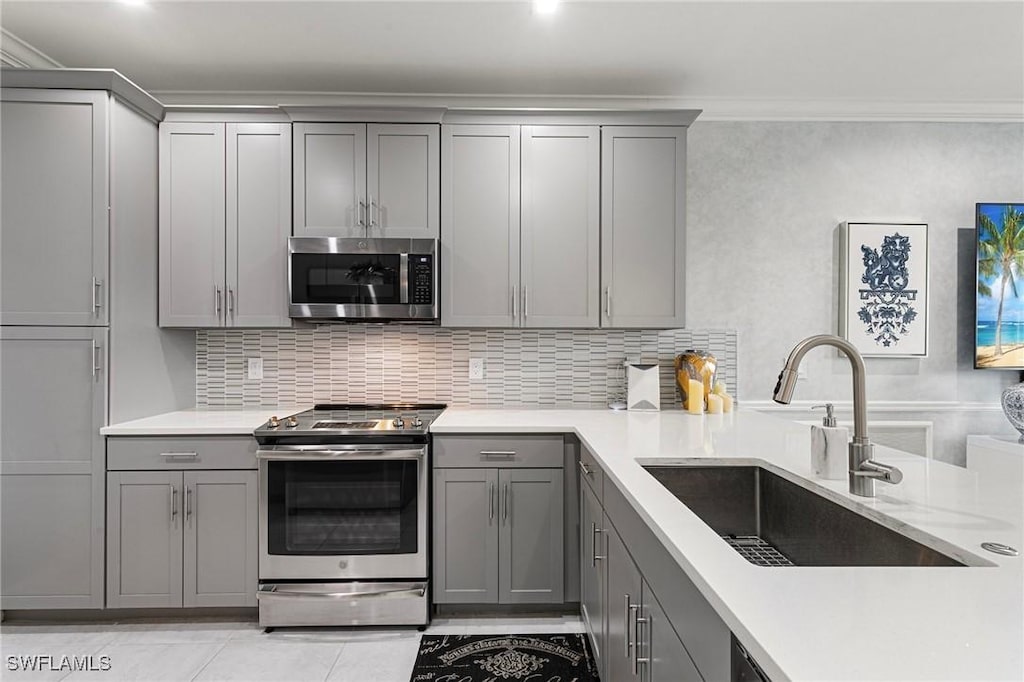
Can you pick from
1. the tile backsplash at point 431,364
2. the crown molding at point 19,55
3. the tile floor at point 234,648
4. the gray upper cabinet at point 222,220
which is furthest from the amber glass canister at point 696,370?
the crown molding at point 19,55

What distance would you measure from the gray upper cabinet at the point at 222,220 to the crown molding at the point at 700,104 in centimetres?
39

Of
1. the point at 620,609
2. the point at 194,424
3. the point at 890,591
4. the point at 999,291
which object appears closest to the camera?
the point at 890,591

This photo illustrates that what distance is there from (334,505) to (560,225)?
5.52 ft

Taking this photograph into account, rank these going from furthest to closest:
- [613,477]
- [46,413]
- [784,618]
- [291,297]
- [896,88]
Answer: [896,88] → [291,297] → [46,413] → [613,477] → [784,618]

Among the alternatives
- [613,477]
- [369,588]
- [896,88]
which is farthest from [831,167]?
[369,588]

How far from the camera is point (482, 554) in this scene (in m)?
2.52

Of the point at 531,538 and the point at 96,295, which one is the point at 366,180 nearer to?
the point at 96,295

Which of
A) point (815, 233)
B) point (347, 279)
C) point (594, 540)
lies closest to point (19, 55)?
point (347, 279)

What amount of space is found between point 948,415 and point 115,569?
429cm

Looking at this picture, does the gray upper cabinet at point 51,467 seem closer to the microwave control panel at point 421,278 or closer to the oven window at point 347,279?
the oven window at point 347,279

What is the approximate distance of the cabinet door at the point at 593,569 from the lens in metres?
1.92

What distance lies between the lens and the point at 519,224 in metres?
2.78

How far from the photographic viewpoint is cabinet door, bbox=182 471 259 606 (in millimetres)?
2441

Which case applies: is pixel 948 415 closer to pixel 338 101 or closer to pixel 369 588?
pixel 369 588
